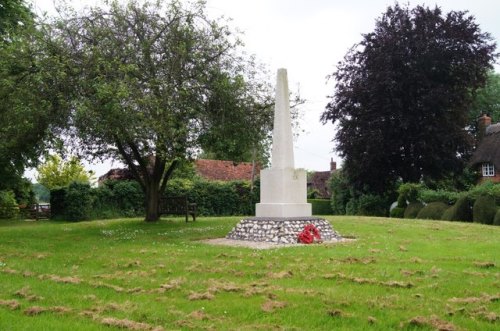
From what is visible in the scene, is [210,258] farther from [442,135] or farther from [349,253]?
[442,135]

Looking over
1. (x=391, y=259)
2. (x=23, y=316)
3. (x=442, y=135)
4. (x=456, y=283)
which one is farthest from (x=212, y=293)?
(x=442, y=135)

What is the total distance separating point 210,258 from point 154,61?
1006 centimetres

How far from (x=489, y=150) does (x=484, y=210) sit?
20.6 meters

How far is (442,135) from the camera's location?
35844 millimetres

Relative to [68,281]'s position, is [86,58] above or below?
above

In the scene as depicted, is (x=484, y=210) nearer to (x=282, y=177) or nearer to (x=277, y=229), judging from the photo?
(x=282, y=177)

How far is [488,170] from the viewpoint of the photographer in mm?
44938

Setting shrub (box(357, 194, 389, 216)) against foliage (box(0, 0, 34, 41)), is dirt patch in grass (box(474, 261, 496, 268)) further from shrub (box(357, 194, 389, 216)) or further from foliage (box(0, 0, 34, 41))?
shrub (box(357, 194, 389, 216))

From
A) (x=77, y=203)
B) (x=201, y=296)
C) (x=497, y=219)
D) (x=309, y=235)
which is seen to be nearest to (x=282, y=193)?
(x=309, y=235)

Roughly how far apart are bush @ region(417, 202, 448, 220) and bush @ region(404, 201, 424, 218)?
114 centimetres

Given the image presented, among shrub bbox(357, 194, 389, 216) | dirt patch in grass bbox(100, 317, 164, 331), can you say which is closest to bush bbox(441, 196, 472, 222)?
shrub bbox(357, 194, 389, 216)

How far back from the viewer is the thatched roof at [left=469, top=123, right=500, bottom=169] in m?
43.7

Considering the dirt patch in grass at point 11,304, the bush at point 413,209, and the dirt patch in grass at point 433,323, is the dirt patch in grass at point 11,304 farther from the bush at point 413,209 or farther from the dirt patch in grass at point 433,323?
the bush at point 413,209

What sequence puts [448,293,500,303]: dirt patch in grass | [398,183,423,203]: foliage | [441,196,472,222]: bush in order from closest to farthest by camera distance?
[448,293,500,303]: dirt patch in grass < [441,196,472,222]: bush < [398,183,423,203]: foliage
